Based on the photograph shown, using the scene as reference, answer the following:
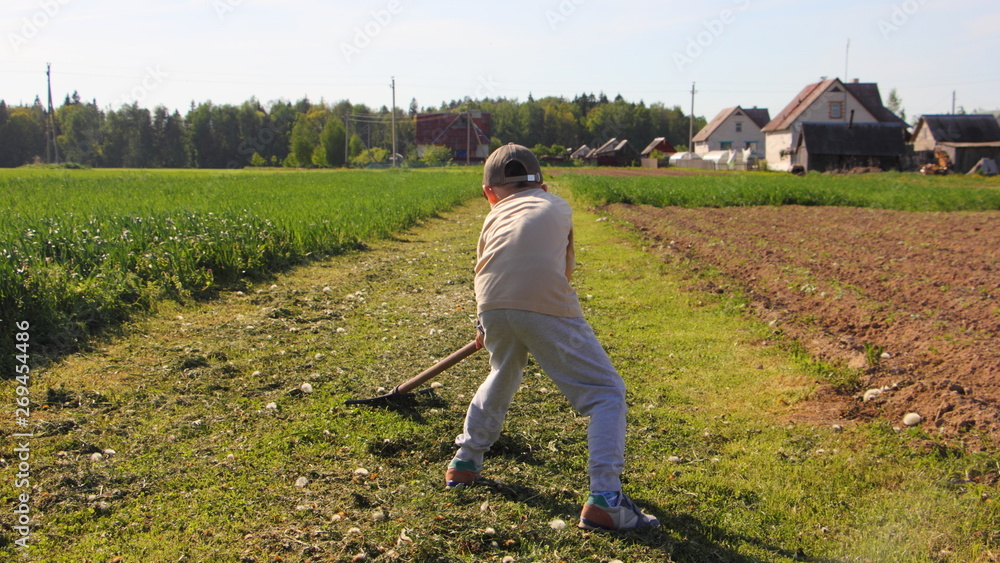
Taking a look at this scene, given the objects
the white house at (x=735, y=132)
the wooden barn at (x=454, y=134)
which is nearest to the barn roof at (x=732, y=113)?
the white house at (x=735, y=132)

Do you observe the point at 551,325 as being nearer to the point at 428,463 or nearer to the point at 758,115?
the point at 428,463

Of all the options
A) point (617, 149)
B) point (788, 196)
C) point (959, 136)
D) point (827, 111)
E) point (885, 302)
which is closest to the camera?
point (885, 302)

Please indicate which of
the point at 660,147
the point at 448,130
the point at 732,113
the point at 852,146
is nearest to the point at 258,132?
the point at 448,130

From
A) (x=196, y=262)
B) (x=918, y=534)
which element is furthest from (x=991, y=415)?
(x=196, y=262)

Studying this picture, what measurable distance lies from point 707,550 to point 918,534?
3.55 feet

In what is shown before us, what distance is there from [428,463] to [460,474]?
495 mm

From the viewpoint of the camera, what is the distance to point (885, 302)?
7.96 m

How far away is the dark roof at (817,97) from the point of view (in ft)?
203

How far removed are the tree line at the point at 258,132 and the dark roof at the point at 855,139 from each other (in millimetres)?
49268

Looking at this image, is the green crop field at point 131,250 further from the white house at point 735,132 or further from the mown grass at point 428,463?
the white house at point 735,132

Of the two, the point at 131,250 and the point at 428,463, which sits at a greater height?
the point at 131,250

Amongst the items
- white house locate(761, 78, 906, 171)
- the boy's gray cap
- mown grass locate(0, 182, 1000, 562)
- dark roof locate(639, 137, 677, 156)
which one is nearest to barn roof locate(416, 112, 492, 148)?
dark roof locate(639, 137, 677, 156)

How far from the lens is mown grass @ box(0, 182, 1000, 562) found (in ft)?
10.8

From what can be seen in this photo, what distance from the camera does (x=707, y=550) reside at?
326 centimetres
